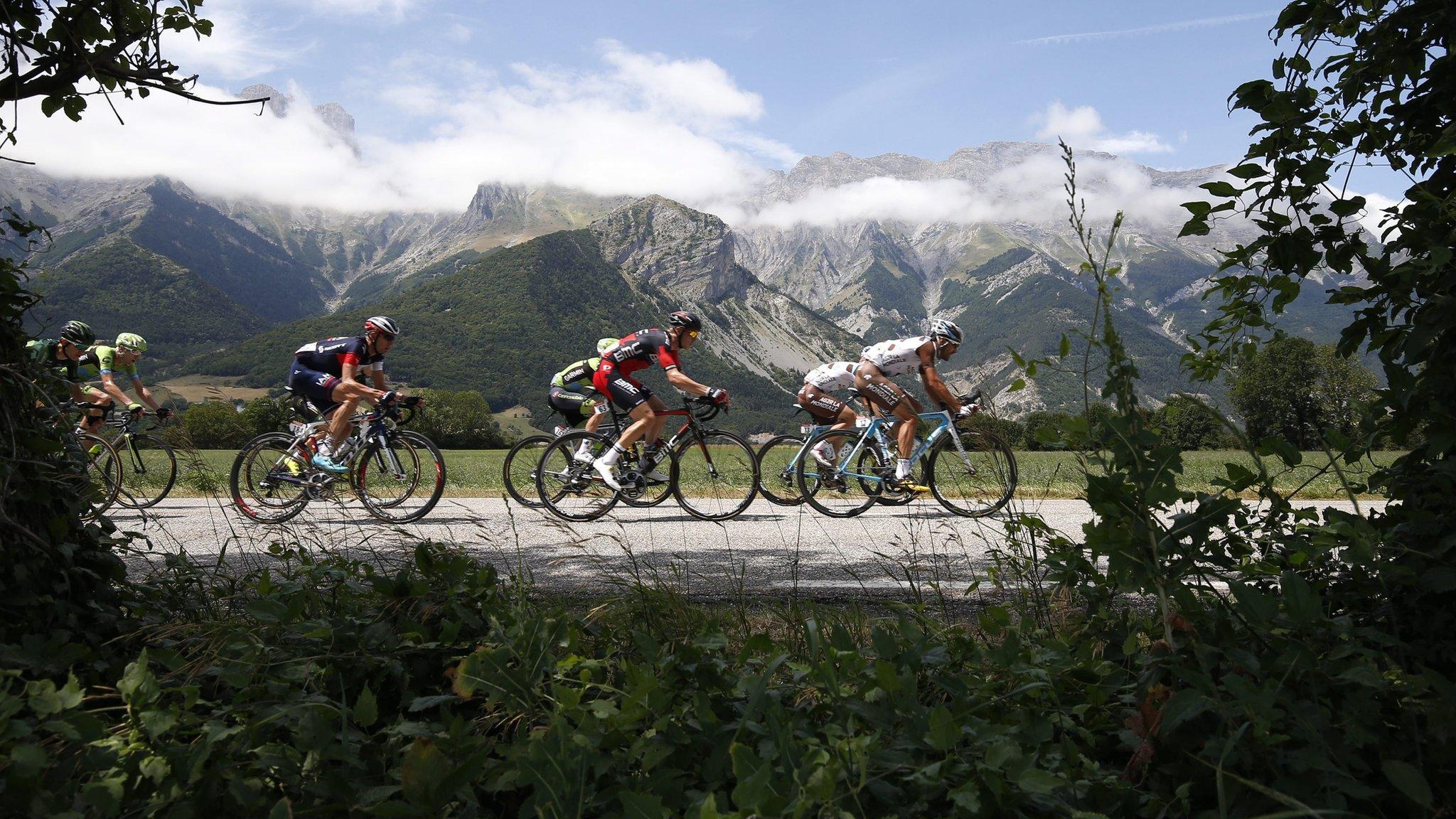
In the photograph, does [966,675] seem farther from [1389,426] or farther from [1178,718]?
[1389,426]

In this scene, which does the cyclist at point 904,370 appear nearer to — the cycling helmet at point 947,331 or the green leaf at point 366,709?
the cycling helmet at point 947,331

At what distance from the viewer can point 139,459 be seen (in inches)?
359

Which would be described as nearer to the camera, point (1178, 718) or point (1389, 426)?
point (1178, 718)

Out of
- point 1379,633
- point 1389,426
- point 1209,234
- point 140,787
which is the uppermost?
point 1209,234

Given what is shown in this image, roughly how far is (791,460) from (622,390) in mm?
2178

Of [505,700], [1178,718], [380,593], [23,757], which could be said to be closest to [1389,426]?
[1178,718]

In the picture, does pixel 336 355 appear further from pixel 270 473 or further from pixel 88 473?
pixel 88 473

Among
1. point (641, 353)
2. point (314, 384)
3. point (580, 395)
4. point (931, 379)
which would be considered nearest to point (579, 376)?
point (580, 395)

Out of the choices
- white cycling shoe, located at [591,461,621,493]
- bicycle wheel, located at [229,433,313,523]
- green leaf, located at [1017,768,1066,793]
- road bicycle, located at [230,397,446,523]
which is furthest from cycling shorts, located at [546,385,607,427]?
green leaf, located at [1017,768,1066,793]

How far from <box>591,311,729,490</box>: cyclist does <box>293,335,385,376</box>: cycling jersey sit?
2429mm

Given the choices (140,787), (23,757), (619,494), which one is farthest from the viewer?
(619,494)

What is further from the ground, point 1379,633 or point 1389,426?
point 1389,426

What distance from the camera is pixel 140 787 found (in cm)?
152

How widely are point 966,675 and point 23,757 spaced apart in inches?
72.8
